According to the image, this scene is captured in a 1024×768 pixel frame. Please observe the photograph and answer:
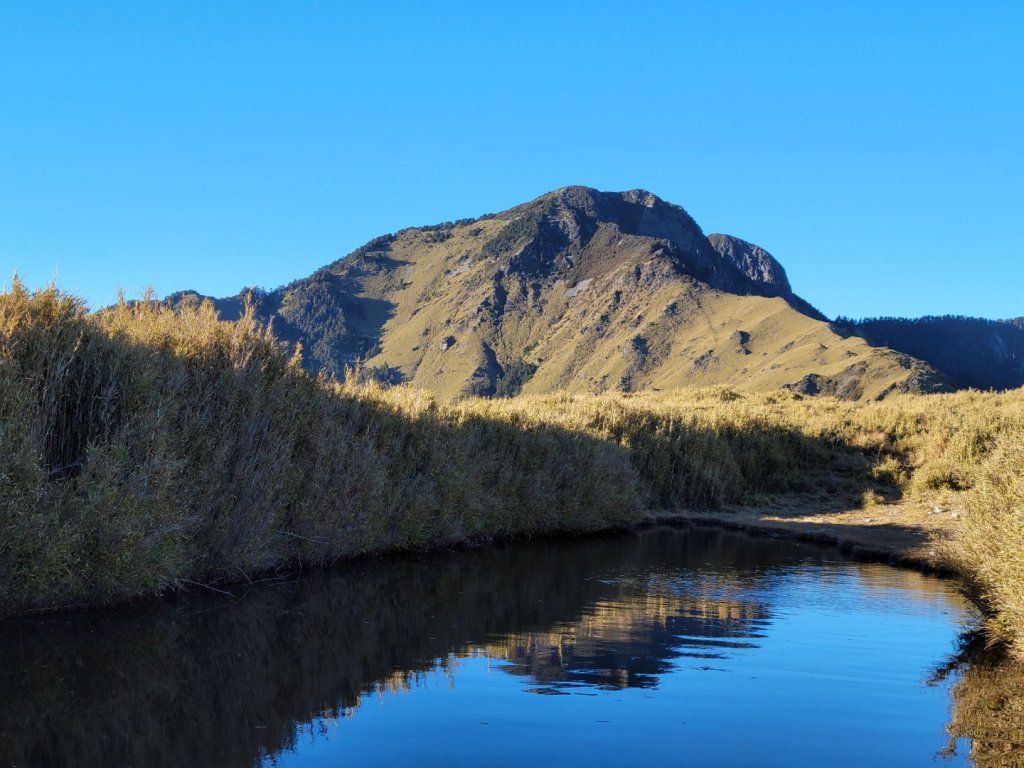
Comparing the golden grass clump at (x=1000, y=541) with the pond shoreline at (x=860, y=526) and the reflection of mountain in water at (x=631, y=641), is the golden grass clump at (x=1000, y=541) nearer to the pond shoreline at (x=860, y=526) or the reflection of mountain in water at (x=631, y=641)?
the reflection of mountain in water at (x=631, y=641)

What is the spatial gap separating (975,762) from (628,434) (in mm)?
29998

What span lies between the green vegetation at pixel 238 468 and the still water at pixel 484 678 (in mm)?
1056

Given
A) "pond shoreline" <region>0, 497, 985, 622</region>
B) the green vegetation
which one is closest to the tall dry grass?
the green vegetation

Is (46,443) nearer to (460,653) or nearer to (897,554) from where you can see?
(460,653)

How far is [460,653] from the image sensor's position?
11.9 meters

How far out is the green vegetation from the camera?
1189 centimetres

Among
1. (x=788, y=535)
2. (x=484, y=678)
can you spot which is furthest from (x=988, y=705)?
(x=788, y=535)

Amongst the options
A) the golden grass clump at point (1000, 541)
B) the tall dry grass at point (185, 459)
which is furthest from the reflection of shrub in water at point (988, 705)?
the tall dry grass at point (185, 459)

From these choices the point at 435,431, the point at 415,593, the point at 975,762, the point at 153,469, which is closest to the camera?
the point at 975,762

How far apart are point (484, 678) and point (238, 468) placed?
7338mm

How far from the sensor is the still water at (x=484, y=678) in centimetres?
805

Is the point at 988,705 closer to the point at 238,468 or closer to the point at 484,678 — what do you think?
the point at 484,678

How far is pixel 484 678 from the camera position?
1057 cm

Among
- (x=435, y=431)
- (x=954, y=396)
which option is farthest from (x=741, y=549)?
(x=954, y=396)
